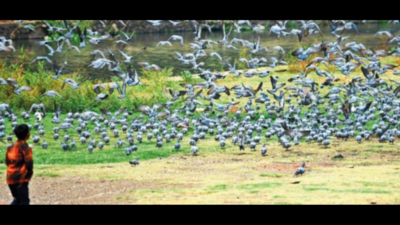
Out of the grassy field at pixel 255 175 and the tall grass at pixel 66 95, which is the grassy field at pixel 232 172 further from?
the tall grass at pixel 66 95

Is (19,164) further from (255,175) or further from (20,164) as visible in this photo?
(255,175)

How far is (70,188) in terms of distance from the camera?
11.9 m

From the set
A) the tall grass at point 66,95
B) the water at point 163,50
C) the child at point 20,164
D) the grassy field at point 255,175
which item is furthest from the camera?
the water at point 163,50

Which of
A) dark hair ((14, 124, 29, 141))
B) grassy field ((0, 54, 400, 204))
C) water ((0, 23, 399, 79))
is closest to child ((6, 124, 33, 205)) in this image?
dark hair ((14, 124, 29, 141))

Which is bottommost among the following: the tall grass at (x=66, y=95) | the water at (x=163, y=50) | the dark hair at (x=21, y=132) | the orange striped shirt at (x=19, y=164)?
the water at (x=163, y=50)

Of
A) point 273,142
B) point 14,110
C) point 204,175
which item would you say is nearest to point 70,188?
point 204,175

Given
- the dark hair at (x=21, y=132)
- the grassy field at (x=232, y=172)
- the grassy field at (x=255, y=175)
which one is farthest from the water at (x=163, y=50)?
the dark hair at (x=21, y=132)

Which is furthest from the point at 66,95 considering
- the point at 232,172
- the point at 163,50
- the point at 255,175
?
the point at 163,50

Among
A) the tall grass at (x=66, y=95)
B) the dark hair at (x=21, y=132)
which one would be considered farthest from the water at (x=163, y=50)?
the dark hair at (x=21, y=132)

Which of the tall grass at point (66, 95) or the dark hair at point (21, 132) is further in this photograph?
the tall grass at point (66, 95)

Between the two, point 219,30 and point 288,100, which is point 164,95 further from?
point 219,30

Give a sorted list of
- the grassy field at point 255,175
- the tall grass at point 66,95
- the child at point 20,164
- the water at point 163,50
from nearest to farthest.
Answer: the child at point 20,164
the grassy field at point 255,175
the tall grass at point 66,95
the water at point 163,50

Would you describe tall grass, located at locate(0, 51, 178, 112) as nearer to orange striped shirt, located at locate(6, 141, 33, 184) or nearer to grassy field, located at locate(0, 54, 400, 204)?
grassy field, located at locate(0, 54, 400, 204)

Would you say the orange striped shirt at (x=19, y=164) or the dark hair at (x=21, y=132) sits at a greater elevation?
the dark hair at (x=21, y=132)
